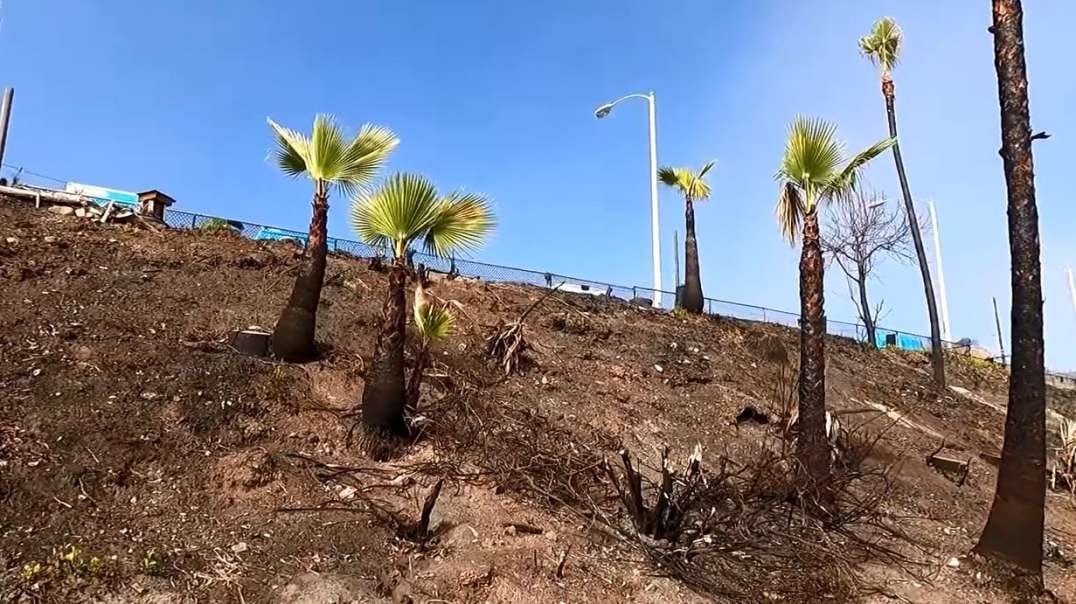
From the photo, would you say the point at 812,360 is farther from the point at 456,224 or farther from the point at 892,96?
the point at 892,96

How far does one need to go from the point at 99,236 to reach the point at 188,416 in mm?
7164

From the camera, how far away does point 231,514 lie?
6348mm

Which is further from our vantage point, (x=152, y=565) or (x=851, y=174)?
(x=851, y=174)

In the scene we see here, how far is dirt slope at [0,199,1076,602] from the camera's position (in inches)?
Answer: 225

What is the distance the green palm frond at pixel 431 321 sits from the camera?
8.70 m

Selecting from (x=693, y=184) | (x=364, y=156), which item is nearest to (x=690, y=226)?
(x=693, y=184)

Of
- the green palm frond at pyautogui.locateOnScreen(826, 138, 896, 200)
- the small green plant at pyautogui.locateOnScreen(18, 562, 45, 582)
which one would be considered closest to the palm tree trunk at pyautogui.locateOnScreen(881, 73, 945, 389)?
the green palm frond at pyautogui.locateOnScreen(826, 138, 896, 200)

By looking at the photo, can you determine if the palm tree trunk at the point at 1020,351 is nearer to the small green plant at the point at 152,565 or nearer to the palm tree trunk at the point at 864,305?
the small green plant at the point at 152,565

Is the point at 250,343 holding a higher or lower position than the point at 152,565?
higher

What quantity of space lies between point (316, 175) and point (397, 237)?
191cm

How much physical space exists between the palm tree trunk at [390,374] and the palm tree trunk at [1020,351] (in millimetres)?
6350

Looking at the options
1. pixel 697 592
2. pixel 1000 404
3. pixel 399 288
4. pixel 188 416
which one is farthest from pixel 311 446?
pixel 1000 404

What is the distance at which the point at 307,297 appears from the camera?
9.27 meters

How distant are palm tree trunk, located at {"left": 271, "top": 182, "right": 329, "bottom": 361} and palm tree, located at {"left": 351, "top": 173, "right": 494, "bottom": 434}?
3.44 ft
